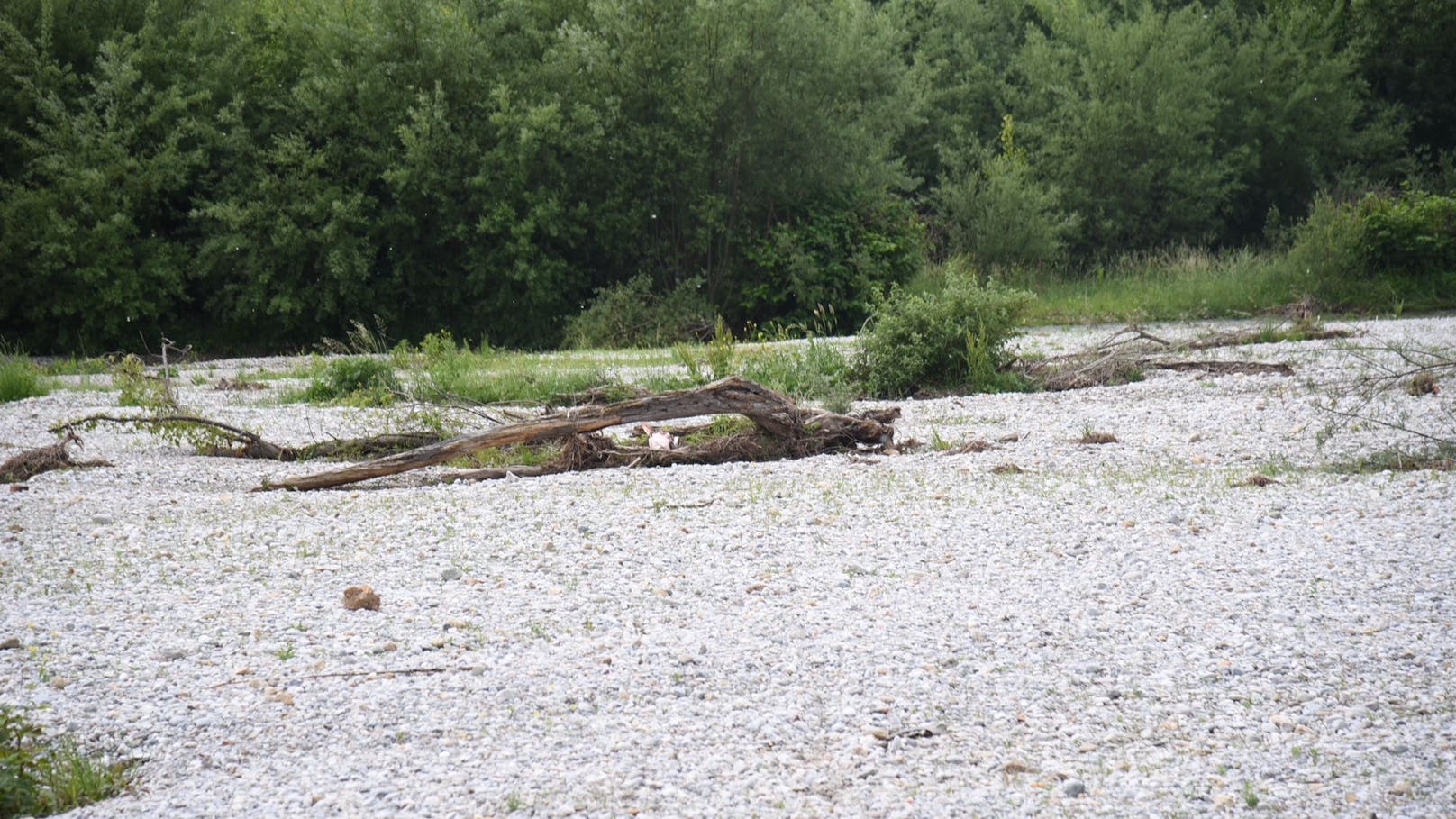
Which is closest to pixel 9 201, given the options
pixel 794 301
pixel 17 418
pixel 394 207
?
pixel 394 207

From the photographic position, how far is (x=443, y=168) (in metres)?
20.8

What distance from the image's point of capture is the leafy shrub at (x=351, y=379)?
445 inches

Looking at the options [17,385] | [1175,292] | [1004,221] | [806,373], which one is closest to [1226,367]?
[806,373]

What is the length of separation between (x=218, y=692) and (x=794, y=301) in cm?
1857

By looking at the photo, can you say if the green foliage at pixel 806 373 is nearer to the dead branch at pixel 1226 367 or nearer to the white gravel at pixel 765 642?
the white gravel at pixel 765 642

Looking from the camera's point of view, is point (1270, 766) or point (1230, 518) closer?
point (1270, 766)

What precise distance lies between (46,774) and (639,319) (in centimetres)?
1693

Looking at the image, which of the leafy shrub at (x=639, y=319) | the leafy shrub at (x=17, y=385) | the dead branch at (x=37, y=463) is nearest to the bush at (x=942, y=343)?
the dead branch at (x=37, y=463)

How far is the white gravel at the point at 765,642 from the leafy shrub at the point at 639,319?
39.8ft

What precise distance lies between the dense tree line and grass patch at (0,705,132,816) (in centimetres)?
1707

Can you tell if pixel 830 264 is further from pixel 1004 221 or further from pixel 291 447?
pixel 291 447

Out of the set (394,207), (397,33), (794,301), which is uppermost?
(397,33)

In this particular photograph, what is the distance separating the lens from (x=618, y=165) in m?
21.4

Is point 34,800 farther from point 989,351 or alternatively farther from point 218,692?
point 989,351
